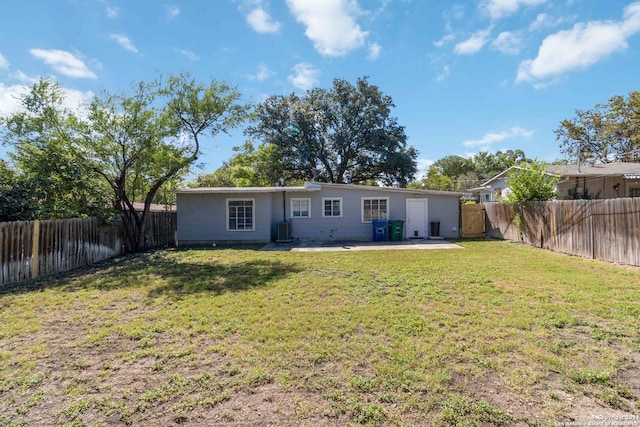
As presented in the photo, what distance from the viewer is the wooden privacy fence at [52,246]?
6789 millimetres

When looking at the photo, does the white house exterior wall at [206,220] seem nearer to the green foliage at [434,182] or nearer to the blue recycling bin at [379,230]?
the blue recycling bin at [379,230]

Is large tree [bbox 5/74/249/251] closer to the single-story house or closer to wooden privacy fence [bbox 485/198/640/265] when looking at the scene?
the single-story house

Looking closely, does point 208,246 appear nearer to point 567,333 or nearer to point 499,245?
point 499,245

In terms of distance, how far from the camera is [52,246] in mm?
7930

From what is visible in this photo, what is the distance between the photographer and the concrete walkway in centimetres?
1144

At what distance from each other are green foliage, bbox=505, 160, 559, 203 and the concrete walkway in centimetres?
321

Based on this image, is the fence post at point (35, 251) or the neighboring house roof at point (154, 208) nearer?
the fence post at point (35, 251)

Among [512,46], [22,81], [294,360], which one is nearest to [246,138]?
[22,81]

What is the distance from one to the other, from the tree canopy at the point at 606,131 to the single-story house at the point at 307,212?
16448 millimetres

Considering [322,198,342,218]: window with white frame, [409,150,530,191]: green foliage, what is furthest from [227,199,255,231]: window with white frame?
[409,150,530,191]: green foliage

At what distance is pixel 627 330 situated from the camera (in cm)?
369

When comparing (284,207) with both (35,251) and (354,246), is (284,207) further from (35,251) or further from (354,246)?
(35,251)

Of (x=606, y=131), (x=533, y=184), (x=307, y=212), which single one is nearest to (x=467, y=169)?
(x=606, y=131)

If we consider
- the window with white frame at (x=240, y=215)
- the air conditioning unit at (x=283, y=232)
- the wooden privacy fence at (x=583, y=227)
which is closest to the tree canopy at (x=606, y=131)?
the wooden privacy fence at (x=583, y=227)
